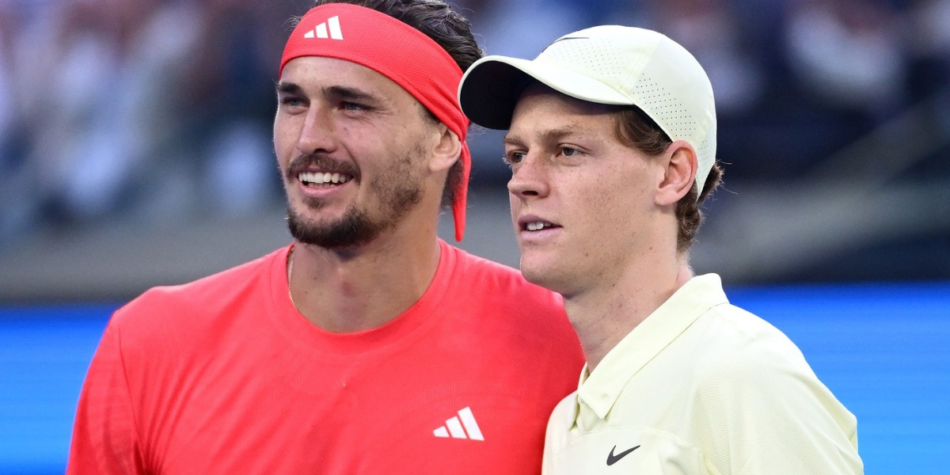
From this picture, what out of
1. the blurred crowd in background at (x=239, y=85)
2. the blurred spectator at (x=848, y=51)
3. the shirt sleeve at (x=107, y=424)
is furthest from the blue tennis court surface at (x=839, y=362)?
the shirt sleeve at (x=107, y=424)

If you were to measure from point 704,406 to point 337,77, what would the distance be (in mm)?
1188

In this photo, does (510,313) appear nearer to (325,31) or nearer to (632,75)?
(632,75)

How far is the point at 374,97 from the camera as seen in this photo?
8.36 feet

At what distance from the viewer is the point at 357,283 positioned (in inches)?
100

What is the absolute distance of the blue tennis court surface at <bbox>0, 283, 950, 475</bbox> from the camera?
17.5 ft

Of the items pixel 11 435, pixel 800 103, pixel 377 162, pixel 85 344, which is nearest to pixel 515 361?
pixel 377 162

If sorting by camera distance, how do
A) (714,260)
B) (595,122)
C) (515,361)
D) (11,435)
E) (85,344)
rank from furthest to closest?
(714,260)
(85,344)
(11,435)
(515,361)
(595,122)

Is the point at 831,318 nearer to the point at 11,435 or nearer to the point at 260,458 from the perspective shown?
the point at 11,435

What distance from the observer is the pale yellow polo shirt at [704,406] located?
6.13 feet

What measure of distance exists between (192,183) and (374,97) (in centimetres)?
709

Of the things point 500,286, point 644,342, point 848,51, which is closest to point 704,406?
point 644,342

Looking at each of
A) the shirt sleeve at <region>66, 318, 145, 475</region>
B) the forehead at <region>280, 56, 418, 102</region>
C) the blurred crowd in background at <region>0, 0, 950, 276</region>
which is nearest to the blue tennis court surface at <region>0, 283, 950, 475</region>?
the blurred crowd in background at <region>0, 0, 950, 276</region>

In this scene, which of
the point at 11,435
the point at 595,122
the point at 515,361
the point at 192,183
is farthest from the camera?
the point at 192,183

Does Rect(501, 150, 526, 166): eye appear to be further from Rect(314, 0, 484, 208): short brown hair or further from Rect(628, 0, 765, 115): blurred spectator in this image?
Rect(628, 0, 765, 115): blurred spectator
